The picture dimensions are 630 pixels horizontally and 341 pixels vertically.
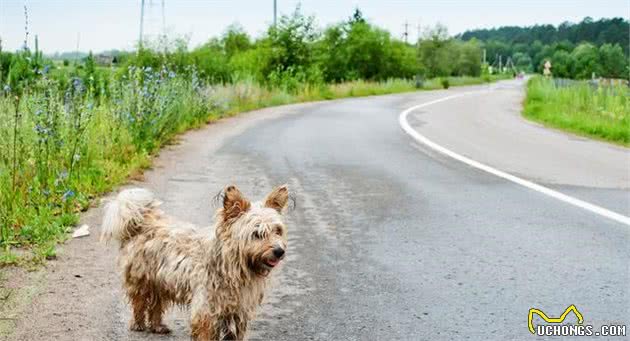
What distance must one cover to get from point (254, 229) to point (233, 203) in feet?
0.68

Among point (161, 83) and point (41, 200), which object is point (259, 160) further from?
point (41, 200)

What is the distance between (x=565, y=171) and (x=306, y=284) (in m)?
7.64

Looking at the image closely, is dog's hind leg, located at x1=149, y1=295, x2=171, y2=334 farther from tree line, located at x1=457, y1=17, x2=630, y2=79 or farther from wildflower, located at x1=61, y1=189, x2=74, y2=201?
tree line, located at x1=457, y1=17, x2=630, y2=79

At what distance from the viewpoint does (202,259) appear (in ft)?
15.3

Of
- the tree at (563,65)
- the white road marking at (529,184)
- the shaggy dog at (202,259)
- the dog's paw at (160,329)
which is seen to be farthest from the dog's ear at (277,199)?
the tree at (563,65)

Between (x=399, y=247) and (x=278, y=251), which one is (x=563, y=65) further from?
(x=278, y=251)

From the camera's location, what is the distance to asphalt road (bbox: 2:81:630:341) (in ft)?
17.2

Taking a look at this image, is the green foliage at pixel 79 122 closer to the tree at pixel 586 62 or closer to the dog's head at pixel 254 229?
the dog's head at pixel 254 229

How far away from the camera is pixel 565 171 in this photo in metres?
12.6

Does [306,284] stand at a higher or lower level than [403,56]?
lower

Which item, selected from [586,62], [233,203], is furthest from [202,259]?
[586,62]

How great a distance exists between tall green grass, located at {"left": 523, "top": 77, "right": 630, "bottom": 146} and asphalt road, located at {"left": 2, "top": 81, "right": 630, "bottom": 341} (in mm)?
3981

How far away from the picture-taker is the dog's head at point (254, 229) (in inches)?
168

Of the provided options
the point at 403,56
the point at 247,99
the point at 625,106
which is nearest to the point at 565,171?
the point at 625,106
